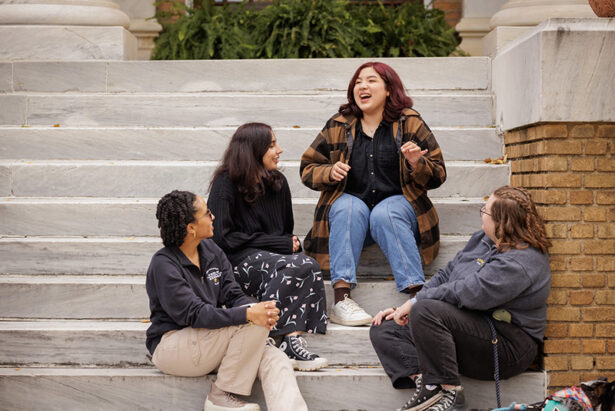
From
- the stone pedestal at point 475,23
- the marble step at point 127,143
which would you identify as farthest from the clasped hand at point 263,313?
the stone pedestal at point 475,23

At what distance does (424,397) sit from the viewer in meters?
3.95

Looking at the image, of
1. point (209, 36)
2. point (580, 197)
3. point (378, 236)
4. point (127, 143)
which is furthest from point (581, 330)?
point (209, 36)

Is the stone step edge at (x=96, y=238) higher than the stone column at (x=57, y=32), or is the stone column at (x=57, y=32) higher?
the stone column at (x=57, y=32)

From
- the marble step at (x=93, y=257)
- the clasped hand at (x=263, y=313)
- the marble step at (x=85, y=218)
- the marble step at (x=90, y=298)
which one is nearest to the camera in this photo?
the clasped hand at (x=263, y=313)

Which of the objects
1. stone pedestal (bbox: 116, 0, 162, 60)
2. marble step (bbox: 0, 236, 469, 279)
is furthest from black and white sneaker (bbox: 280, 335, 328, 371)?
stone pedestal (bbox: 116, 0, 162, 60)

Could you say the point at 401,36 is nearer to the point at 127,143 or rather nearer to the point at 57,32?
the point at 127,143

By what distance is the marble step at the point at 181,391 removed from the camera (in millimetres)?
4207

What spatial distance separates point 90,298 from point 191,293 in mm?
1167

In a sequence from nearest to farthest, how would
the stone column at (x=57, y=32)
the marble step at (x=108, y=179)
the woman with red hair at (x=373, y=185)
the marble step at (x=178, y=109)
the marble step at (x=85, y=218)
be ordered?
1. the woman with red hair at (x=373, y=185)
2. the marble step at (x=85, y=218)
3. the marble step at (x=108, y=179)
4. the marble step at (x=178, y=109)
5. the stone column at (x=57, y=32)

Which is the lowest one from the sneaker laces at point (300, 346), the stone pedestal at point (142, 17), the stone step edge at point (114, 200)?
the sneaker laces at point (300, 346)

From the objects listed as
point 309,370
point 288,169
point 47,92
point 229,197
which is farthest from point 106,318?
point 47,92

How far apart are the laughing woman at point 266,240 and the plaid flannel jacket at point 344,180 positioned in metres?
0.18

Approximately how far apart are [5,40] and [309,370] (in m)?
4.55

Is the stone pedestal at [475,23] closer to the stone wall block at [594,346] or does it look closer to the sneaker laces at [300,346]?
the stone wall block at [594,346]
